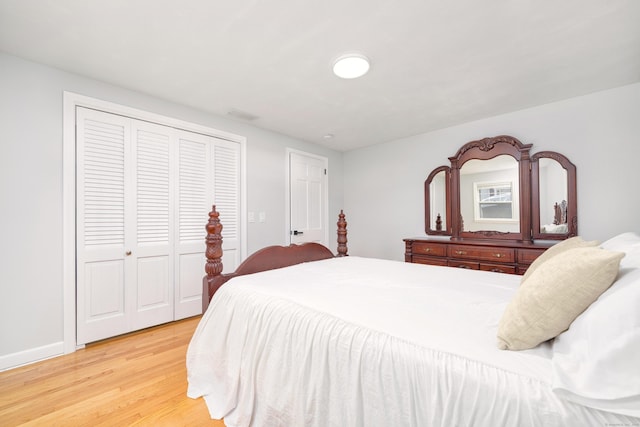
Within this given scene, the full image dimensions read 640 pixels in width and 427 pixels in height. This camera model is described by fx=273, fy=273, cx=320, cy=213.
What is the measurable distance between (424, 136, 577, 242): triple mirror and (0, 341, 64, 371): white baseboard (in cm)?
422

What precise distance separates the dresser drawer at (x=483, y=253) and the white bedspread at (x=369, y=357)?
4.35 feet

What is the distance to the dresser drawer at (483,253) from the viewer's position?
3.00 m

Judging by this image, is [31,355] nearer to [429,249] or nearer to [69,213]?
[69,213]

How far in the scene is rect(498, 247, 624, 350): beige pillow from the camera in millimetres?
876

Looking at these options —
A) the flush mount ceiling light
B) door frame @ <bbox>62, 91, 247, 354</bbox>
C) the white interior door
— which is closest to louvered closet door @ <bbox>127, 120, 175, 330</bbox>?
door frame @ <bbox>62, 91, 247, 354</bbox>

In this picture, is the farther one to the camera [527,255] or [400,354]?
[527,255]

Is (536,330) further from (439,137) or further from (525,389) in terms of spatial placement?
(439,137)

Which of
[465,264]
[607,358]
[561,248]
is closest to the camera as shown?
[607,358]

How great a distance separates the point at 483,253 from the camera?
3182 millimetres

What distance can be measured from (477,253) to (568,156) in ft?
4.56

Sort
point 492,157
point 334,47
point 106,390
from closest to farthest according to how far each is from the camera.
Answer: point 106,390
point 334,47
point 492,157

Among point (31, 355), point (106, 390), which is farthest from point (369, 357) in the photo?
point (31, 355)

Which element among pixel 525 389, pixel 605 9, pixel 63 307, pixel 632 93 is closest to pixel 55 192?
pixel 63 307

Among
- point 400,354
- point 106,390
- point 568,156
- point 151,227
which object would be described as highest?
Answer: point 568,156
